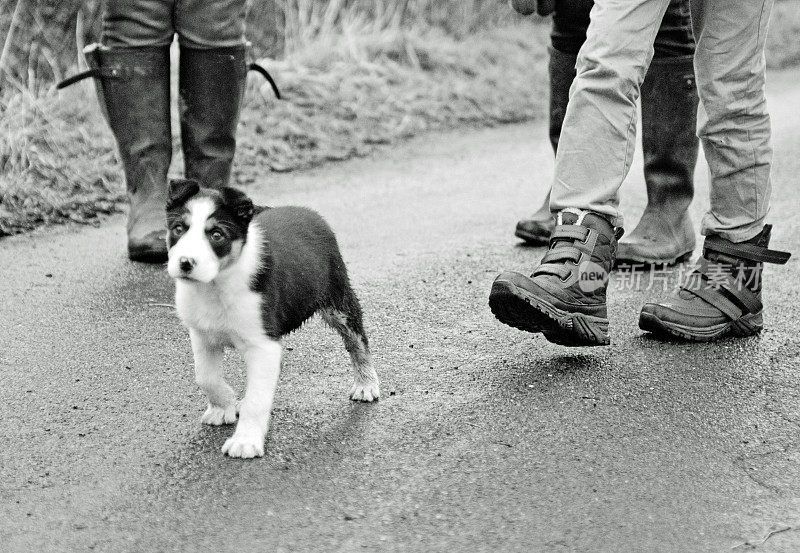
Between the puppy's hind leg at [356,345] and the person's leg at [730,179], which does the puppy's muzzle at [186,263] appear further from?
the person's leg at [730,179]

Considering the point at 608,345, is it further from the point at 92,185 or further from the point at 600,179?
the point at 92,185

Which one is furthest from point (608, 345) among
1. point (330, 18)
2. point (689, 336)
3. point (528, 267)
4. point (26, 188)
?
point (330, 18)

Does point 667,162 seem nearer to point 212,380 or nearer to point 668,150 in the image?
point 668,150

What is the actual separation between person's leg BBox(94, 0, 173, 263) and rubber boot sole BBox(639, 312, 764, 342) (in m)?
2.11

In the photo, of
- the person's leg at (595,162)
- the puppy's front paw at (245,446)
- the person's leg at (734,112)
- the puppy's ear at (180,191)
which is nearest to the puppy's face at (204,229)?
the puppy's ear at (180,191)

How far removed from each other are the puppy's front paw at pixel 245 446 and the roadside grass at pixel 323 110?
2.79m

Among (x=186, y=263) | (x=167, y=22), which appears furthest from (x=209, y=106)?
(x=186, y=263)

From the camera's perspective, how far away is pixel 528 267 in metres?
4.66

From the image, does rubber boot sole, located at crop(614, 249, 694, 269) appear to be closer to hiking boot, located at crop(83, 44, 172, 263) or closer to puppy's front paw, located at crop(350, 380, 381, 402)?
puppy's front paw, located at crop(350, 380, 381, 402)

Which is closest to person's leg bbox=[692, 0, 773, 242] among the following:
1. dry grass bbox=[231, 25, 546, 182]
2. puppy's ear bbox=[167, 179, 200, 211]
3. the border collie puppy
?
the border collie puppy

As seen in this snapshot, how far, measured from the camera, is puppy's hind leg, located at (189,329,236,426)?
9.30 feet

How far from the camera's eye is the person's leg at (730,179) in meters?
3.57

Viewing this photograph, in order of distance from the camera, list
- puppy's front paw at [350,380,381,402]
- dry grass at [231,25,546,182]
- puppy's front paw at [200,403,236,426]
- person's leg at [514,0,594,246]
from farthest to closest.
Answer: dry grass at [231,25,546,182] < person's leg at [514,0,594,246] < puppy's front paw at [350,380,381,402] < puppy's front paw at [200,403,236,426]

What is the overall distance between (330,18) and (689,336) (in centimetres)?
694
